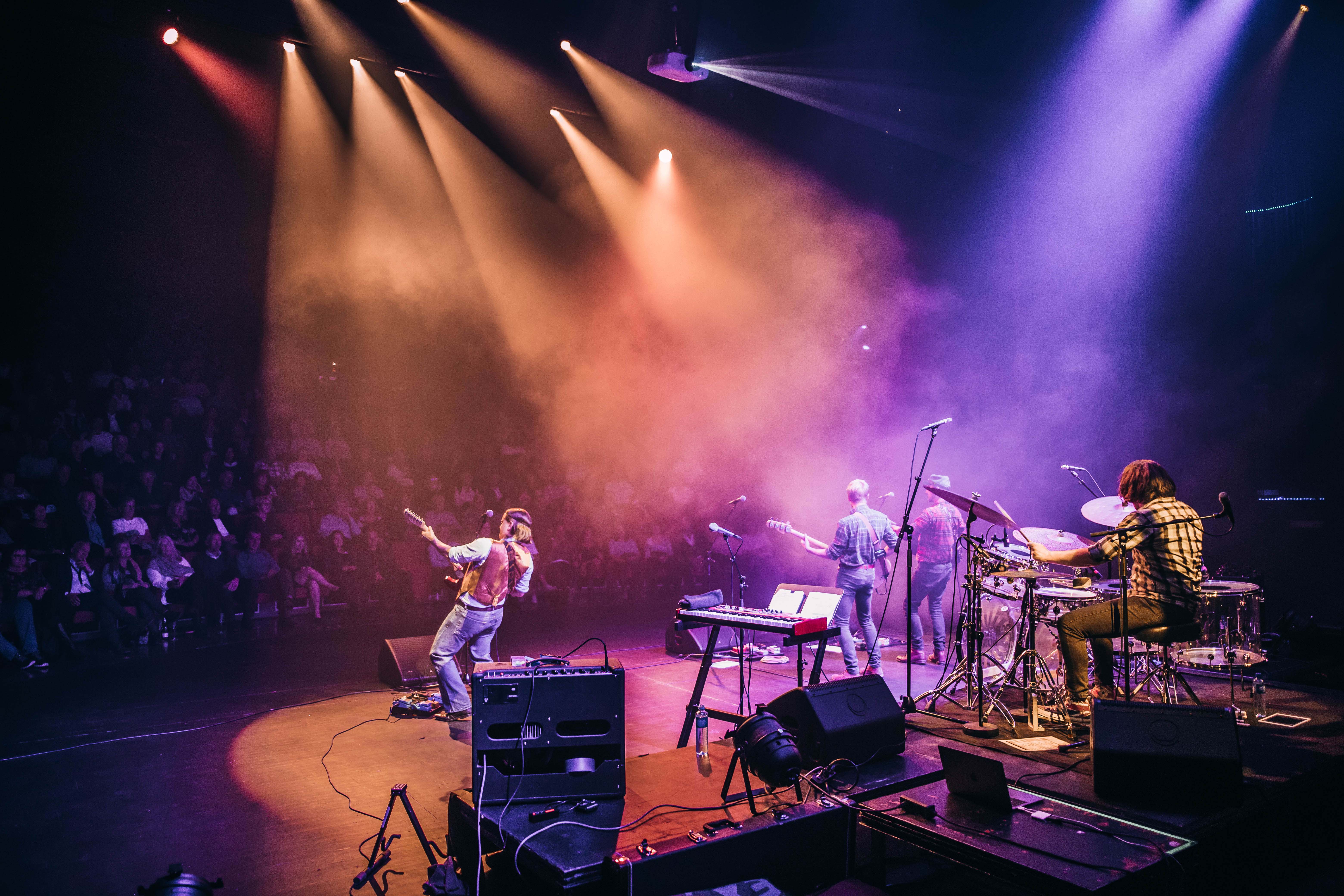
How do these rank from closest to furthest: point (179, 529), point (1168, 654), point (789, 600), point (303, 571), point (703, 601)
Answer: point (1168, 654) → point (703, 601) → point (789, 600) → point (179, 529) → point (303, 571)

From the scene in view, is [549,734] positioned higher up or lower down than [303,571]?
lower down

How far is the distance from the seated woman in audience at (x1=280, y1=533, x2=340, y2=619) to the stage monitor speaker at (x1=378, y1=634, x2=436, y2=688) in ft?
12.4

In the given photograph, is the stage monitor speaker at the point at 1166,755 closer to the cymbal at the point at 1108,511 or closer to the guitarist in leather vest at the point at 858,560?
the cymbal at the point at 1108,511

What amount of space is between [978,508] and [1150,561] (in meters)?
0.98

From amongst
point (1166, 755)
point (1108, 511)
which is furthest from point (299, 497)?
point (1166, 755)

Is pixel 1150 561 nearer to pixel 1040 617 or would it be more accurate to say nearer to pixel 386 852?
pixel 1040 617

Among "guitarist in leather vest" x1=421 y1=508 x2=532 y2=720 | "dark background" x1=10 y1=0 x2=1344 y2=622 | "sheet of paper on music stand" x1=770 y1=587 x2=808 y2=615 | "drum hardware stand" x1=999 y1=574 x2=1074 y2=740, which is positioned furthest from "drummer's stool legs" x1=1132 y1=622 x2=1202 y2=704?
"dark background" x1=10 y1=0 x2=1344 y2=622

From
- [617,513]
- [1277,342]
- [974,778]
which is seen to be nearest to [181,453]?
[617,513]

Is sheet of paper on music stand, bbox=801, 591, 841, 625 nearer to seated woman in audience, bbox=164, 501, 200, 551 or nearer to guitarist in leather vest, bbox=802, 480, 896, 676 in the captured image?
guitarist in leather vest, bbox=802, 480, 896, 676

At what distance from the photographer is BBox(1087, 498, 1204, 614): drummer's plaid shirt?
14.4ft

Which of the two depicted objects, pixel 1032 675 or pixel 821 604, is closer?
pixel 1032 675

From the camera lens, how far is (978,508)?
4793 mm

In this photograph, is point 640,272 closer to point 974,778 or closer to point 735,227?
point 735,227

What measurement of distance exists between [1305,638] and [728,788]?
24.5 ft
